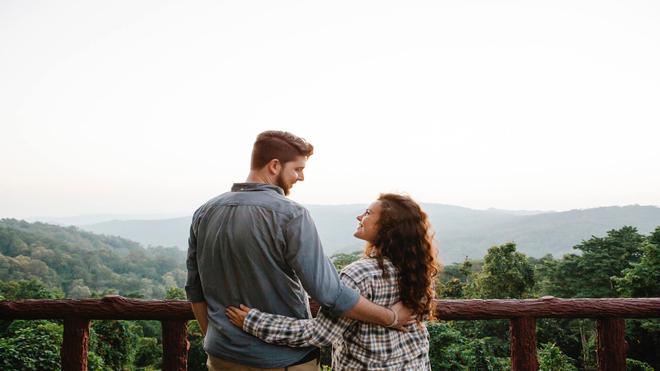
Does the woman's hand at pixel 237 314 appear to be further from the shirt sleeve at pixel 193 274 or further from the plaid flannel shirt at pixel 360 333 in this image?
the shirt sleeve at pixel 193 274

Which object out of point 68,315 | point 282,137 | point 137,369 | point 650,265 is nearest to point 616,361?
point 282,137

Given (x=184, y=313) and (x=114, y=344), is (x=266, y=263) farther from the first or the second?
(x=114, y=344)

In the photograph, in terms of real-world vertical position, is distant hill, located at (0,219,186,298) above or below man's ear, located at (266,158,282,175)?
below

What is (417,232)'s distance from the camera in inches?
75.9

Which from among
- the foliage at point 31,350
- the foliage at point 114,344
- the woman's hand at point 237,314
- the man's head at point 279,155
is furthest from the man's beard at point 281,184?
the foliage at point 114,344

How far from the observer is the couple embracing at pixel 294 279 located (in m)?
1.74

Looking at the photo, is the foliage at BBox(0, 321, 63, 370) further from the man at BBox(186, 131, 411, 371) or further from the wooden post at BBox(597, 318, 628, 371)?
the wooden post at BBox(597, 318, 628, 371)

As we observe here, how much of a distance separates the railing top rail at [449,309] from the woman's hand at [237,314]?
0.81 meters

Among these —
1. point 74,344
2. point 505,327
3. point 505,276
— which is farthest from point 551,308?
point 505,327

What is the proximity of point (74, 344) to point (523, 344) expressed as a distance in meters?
2.65

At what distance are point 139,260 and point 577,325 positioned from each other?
243ft

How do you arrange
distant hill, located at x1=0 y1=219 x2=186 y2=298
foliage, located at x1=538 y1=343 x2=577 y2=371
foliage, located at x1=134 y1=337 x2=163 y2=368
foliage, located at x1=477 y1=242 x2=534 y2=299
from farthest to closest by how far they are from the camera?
distant hill, located at x1=0 y1=219 x2=186 y2=298 < foliage, located at x1=134 y1=337 x2=163 y2=368 < foliage, located at x1=477 y1=242 x2=534 y2=299 < foliage, located at x1=538 y1=343 x2=577 y2=371

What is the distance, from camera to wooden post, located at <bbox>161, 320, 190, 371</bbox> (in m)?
2.61

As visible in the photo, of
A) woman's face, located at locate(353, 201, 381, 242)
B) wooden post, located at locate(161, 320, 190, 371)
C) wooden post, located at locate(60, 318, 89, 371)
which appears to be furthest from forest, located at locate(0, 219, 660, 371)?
woman's face, located at locate(353, 201, 381, 242)
